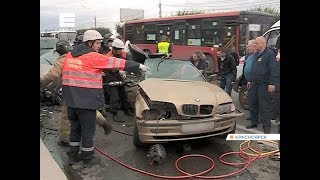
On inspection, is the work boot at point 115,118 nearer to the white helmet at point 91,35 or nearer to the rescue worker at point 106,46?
the rescue worker at point 106,46

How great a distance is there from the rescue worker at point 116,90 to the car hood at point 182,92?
57 cm

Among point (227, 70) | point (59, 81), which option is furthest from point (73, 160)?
point (227, 70)

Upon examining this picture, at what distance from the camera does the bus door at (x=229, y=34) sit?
621 centimetres

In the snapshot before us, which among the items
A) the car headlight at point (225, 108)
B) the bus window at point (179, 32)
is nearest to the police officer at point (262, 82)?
the car headlight at point (225, 108)

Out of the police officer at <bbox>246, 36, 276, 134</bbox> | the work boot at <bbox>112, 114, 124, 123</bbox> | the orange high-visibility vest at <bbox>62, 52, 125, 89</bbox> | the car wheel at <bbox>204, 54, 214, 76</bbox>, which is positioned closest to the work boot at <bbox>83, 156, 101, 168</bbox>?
the orange high-visibility vest at <bbox>62, 52, 125, 89</bbox>

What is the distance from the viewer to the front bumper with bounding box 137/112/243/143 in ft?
10.7

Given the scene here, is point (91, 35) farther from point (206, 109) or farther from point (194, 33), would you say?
point (194, 33)

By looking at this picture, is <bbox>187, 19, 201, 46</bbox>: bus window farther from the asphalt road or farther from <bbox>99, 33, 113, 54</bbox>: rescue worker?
the asphalt road

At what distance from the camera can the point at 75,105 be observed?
9.99 feet

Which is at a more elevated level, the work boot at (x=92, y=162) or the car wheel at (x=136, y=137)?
the car wheel at (x=136, y=137)
